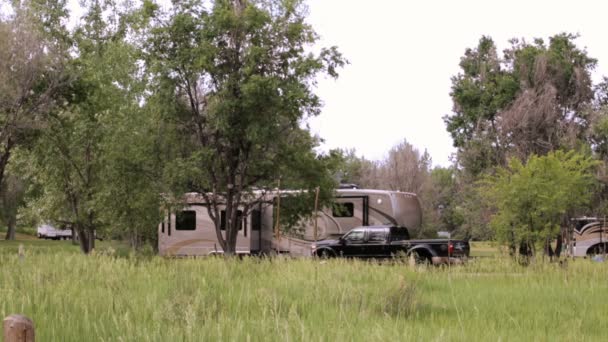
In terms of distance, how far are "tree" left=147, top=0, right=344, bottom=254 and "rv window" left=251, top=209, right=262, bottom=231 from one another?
5650 millimetres

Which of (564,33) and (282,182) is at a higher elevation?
(564,33)

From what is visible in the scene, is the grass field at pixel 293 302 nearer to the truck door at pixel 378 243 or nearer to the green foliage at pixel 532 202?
the green foliage at pixel 532 202

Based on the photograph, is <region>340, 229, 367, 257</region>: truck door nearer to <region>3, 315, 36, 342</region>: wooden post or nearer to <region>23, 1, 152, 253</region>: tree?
<region>23, 1, 152, 253</region>: tree

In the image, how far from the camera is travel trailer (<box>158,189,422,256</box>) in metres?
30.5

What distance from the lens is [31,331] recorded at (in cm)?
379

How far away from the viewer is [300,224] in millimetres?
29703

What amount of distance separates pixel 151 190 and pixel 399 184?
41.7 m

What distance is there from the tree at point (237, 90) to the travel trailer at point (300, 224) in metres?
4.89

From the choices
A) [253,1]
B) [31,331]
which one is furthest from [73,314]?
[253,1]

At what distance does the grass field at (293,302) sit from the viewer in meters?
6.44

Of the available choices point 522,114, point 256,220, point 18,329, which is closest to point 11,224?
point 256,220

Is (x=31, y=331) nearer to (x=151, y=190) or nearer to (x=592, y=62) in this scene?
(x=151, y=190)

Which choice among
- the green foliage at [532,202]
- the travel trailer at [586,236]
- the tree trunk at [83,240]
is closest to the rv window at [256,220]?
the tree trunk at [83,240]

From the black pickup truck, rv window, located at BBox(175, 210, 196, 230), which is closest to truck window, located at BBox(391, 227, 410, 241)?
the black pickup truck
